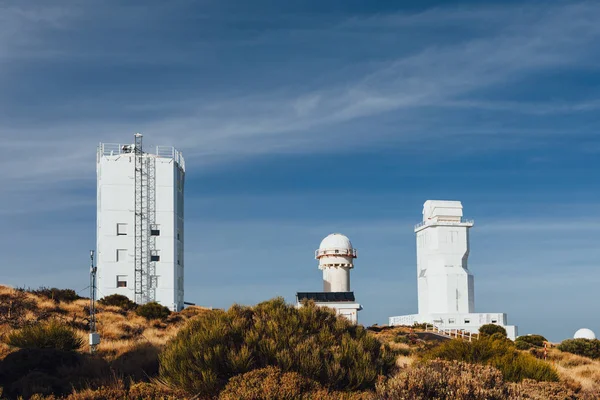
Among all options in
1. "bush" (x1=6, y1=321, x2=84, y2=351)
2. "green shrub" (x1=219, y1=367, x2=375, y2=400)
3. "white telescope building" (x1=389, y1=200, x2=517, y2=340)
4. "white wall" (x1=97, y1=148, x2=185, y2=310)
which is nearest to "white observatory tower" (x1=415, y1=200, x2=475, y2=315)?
"white telescope building" (x1=389, y1=200, x2=517, y2=340)

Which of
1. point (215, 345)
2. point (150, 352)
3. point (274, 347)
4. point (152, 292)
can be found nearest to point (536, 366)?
point (274, 347)

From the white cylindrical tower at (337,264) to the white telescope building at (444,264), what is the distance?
1134cm

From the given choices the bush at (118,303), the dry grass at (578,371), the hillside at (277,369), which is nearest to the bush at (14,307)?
the bush at (118,303)

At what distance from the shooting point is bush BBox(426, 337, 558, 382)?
1583 cm

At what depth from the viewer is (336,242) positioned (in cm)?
6188

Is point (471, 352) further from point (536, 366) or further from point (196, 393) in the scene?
point (196, 393)

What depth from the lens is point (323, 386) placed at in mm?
12664

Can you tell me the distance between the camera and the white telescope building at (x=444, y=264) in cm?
7069

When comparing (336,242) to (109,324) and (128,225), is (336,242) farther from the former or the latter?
(109,324)

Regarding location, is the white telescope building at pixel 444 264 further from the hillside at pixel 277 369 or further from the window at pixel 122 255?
the hillside at pixel 277 369

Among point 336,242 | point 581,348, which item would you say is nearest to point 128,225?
point 336,242

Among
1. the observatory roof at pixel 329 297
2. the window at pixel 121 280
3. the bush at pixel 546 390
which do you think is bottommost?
the bush at pixel 546 390

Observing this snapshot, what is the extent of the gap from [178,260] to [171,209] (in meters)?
4.61

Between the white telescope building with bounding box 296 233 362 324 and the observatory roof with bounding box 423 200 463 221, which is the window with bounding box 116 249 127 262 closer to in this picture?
the white telescope building with bounding box 296 233 362 324
